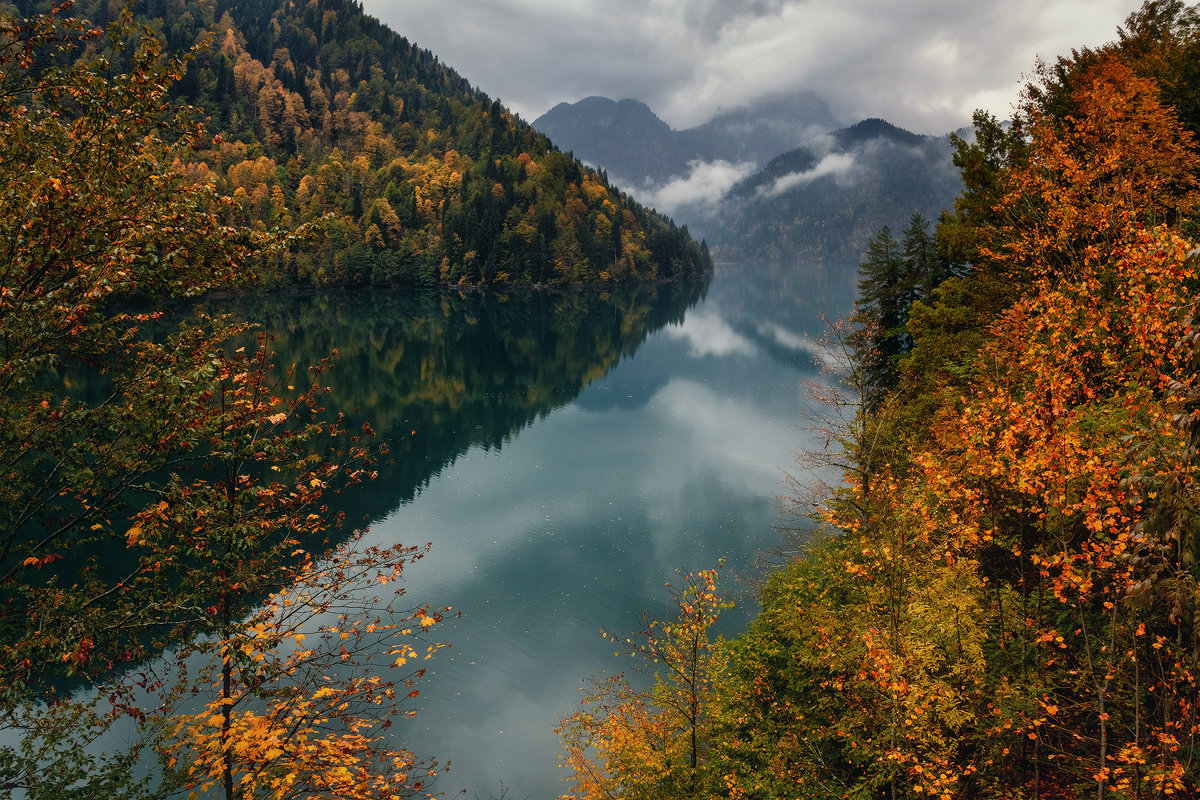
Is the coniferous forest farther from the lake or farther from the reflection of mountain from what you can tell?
the reflection of mountain

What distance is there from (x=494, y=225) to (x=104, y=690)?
143 meters

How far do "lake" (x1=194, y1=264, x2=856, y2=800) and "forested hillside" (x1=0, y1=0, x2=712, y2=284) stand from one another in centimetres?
4046

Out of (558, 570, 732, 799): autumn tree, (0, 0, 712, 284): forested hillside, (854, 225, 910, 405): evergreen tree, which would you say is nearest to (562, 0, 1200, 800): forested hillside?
(558, 570, 732, 799): autumn tree

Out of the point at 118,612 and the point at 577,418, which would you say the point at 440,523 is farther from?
the point at 118,612

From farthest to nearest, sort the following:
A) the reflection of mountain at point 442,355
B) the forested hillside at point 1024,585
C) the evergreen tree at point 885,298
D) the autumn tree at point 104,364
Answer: the reflection of mountain at point 442,355 → the evergreen tree at point 885,298 → the forested hillside at point 1024,585 → the autumn tree at point 104,364

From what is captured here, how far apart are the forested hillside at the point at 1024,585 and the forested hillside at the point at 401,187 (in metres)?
113

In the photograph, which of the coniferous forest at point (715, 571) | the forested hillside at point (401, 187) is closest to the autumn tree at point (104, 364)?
the coniferous forest at point (715, 571)

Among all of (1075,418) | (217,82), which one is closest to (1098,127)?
(1075,418)

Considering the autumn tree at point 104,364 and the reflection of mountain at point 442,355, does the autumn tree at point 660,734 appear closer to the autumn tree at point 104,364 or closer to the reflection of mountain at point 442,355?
the autumn tree at point 104,364

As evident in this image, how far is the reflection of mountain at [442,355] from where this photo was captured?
4884cm

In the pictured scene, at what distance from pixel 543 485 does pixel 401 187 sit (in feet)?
423

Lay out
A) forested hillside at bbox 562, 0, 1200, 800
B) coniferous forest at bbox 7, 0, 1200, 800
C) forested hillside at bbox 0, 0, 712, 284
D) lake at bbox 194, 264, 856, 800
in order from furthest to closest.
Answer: forested hillside at bbox 0, 0, 712, 284
lake at bbox 194, 264, 856, 800
forested hillside at bbox 562, 0, 1200, 800
coniferous forest at bbox 7, 0, 1200, 800

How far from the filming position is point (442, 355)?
7800cm

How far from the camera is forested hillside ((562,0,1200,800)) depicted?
9016mm
